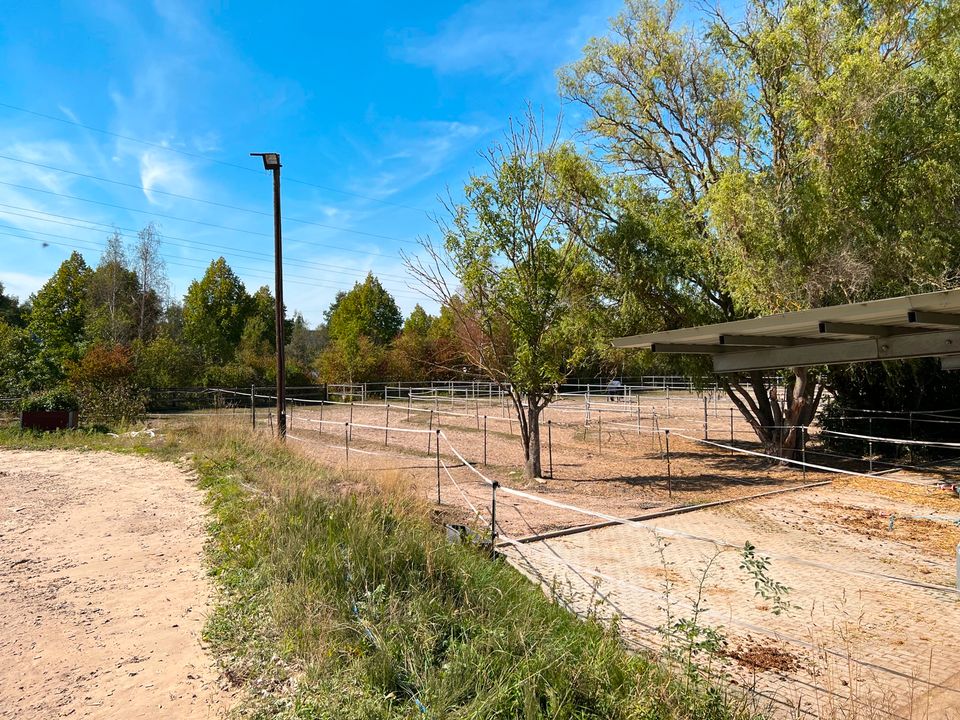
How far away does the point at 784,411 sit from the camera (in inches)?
708

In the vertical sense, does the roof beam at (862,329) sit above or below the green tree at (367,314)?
below

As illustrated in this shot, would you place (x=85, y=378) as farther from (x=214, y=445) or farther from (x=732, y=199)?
(x=732, y=199)

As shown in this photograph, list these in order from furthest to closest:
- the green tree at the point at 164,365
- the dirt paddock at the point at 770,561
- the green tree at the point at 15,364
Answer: the green tree at the point at 164,365 → the green tree at the point at 15,364 → the dirt paddock at the point at 770,561

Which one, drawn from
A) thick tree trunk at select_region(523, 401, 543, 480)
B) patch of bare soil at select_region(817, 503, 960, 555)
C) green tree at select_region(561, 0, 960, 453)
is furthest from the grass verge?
green tree at select_region(561, 0, 960, 453)

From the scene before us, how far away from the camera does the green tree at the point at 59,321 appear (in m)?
27.2

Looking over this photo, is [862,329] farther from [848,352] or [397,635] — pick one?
[397,635]

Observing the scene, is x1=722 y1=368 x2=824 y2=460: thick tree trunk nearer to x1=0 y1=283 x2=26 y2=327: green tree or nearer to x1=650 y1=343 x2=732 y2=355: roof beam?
x1=650 y1=343 x2=732 y2=355: roof beam

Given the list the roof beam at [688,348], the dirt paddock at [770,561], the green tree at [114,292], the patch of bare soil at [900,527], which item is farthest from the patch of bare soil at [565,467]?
the green tree at [114,292]

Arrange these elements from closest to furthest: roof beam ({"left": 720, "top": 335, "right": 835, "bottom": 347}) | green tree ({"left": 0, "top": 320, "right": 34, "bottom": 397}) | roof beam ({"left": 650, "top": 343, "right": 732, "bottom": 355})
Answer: roof beam ({"left": 720, "top": 335, "right": 835, "bottom": 347}) → roof beam ({"left": 650, "top": 343, "right": 732, "bottom": 355}) → green tree ({"left": 0, "top": 320, "right": 34, "bottom": 397})

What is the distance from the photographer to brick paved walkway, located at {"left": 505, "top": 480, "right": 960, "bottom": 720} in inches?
175

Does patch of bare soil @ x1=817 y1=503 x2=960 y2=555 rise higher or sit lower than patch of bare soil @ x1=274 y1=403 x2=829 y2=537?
lower

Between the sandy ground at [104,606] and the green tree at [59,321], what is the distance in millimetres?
19753

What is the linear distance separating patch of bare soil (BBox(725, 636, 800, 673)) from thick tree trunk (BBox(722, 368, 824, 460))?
12.6 meters

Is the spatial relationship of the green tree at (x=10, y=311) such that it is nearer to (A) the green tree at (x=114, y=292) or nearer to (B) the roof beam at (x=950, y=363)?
(A) the green tree at (x=114, y=292)
